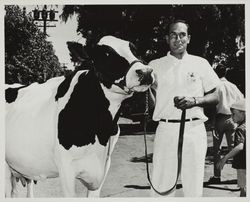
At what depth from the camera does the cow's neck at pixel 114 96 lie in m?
2.04

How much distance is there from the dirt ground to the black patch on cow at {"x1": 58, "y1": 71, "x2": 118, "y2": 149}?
346 mm

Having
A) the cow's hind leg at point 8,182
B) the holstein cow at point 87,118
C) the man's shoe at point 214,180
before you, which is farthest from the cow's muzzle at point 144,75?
the cow's hind leg at point 8,182

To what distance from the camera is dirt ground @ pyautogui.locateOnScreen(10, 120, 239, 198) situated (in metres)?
2.43

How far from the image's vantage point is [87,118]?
2.08 meters

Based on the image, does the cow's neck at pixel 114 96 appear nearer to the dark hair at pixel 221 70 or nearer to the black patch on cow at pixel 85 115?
the black patch on cow at pixel 85 115

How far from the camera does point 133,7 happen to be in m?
2.58

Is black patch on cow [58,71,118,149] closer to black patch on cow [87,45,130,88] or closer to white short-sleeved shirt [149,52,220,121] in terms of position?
black patch on cow [87,45,130,88]

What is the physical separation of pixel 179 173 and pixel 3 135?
3.87 ft

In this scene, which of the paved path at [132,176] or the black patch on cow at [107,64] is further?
the paved path at [132,176]

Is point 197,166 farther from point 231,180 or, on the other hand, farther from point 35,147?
point 35,147

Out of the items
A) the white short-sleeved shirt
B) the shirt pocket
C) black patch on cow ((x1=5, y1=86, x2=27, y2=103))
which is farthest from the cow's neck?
black patch on cow ((x1=5, y1=86, x2=27, y2=103))

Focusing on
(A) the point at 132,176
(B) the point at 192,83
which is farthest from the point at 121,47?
(A) the point at 132,176

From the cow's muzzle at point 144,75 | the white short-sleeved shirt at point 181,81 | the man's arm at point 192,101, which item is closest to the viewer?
the cow's muzzle at point 144,75

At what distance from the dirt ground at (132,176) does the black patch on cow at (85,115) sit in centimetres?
35
